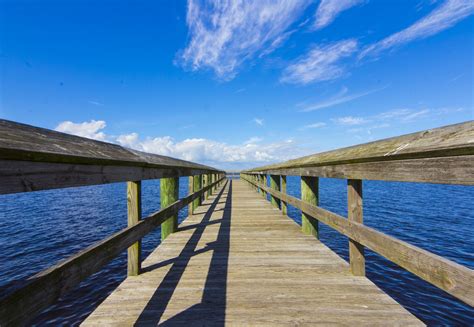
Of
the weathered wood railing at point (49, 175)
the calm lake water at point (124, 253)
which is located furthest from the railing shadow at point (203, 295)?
the calm lake water at point (124, 253)

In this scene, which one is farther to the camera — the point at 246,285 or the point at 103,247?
the point at 246,285

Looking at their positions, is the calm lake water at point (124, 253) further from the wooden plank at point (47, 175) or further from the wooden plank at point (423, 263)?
the wooden plank at point (423, 263)

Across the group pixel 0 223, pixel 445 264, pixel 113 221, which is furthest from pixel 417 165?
pixel 0 223

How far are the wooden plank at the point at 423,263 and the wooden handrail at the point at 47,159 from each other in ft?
7.27

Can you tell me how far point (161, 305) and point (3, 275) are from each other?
9.74 meters

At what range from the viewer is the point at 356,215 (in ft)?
8.75

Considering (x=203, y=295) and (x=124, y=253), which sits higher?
(x=203, y=295)

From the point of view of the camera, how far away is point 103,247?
1835 mm

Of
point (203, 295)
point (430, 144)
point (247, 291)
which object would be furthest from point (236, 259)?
point (430, 144)

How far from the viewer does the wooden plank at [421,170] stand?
1.27 m

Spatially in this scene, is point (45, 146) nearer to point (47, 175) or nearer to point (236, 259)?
point (47, 175)

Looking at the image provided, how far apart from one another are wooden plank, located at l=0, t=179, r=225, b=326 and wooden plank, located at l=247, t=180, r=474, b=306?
7.20 feet

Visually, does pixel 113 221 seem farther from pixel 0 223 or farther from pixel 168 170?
pixel 168 170

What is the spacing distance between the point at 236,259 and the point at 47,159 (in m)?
2.83
